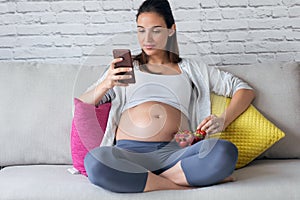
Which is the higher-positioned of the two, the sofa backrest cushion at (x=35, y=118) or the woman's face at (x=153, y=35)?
the woman's face at (x=153, y=35)

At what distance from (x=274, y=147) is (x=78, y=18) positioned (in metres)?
1.16

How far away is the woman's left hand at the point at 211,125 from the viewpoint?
2.26 meters

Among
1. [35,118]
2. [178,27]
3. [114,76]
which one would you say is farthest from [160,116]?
[178,27]

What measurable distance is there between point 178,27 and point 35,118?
2.89 ft

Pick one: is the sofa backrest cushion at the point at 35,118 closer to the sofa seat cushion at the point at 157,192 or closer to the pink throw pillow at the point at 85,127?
the pink throw pillow at the point at 85,127

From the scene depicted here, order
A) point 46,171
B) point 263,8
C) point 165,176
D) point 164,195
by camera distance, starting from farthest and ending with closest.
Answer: point 263,8 → point 46,171 → point 165,176 → point 164,195

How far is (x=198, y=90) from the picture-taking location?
246 cm

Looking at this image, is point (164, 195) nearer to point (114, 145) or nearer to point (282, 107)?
point (114, 145)

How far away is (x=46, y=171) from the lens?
7.71ft

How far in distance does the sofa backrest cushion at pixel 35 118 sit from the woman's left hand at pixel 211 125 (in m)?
0.56

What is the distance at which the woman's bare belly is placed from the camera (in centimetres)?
228

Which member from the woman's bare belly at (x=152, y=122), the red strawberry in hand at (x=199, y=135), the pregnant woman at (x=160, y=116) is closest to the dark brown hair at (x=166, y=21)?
the pregnant woman at (x=160, y=116)

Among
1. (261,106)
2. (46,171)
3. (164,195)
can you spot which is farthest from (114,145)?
(261,106)

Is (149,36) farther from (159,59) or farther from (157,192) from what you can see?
(157,192)
